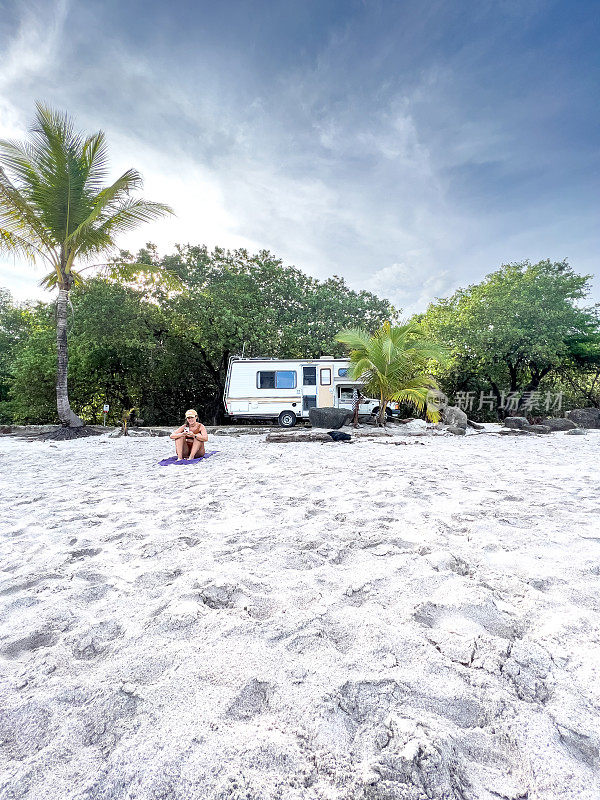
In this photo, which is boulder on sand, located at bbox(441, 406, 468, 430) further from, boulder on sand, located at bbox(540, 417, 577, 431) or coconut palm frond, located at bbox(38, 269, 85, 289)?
coconut palm frond, located at bbox(38, 269, 85, 289)

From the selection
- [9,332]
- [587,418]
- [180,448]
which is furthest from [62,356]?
[587,418]

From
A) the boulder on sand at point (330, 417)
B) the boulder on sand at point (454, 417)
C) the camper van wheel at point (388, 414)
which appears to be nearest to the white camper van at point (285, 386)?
the camper van wheel at point (388, 414)

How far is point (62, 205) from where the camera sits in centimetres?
960

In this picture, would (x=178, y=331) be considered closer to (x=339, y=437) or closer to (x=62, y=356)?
(x=62, y=356)

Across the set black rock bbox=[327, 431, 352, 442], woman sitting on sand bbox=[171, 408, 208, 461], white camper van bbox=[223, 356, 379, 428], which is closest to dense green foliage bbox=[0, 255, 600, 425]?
white camper van bbox=[223, 356, 379, 428]

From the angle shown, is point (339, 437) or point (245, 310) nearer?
point (339, 437)

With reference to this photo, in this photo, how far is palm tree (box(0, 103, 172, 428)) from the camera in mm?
9164

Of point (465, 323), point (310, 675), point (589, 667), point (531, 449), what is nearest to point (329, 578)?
point (310, 675)

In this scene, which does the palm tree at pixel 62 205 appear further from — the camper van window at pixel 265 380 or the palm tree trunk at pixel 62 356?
the camper van window at pixel 265 380

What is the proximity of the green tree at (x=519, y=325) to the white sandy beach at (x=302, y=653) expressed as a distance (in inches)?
580

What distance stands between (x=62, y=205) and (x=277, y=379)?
7.96 metres

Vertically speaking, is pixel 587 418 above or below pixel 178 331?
below

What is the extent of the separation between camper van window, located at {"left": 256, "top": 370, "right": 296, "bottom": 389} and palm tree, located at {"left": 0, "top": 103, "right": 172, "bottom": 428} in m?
5.83

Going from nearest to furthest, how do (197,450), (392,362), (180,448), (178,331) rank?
(180,448)
(197,450)
(392,362)
(178,331)
